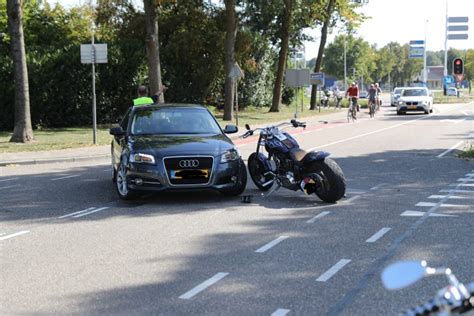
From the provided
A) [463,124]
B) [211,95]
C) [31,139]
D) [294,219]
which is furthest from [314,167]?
[211,95]

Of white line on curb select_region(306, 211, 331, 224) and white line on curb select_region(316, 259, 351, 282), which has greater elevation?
white line on curb select_region(316, 259, 351, 282)

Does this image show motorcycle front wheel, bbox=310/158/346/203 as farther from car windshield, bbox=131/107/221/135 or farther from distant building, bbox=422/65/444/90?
distant building, bbox=422/65/444/90

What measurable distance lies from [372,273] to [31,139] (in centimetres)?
1588

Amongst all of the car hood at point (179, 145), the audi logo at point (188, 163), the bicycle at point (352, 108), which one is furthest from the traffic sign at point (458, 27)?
the audi logo at point (188, 163)

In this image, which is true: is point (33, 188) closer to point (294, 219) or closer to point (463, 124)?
point (294, 219)

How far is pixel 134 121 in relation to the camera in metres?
10.6

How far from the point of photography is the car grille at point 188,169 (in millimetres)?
9086

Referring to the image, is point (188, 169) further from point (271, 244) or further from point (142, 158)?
point (271, 244)

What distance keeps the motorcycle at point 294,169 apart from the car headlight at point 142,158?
195 centimetres

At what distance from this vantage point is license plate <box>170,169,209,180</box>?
9102mm

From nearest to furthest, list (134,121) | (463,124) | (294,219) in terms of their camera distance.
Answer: (294,219), (134,121), (463,124)

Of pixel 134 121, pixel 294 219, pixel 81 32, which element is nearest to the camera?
pixel 294 219

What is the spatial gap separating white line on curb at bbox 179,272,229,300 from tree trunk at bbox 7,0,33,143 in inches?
588

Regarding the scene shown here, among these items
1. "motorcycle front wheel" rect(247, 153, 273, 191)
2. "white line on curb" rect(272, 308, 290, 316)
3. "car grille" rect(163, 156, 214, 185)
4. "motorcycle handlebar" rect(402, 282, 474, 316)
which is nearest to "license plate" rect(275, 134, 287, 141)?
"motorcycle front wheel" rect(247, 153, 273, 191)
